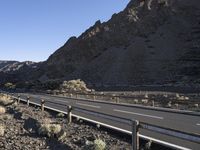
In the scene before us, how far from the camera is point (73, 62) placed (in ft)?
352

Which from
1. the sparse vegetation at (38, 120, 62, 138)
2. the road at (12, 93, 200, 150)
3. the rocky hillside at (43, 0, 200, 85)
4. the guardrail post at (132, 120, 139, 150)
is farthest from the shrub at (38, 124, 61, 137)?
the rocky hillside at (43, 0, 200, 85)

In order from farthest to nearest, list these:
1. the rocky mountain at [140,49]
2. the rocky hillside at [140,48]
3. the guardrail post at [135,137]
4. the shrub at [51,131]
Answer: the rocky hillside at [140,48]
the rocky mountain at [140,49]
the shrub at [51,131]
the guardrail post at [135,137]

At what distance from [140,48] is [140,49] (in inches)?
19.9

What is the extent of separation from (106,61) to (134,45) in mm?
7315

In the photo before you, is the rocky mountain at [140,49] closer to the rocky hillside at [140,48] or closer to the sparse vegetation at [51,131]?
the rocky hillside at [140,48]

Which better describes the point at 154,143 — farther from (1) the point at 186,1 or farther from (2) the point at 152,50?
(1) the point at 186,1

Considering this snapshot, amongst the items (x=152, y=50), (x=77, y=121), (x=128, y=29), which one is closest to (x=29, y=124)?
(x=77, y=121)

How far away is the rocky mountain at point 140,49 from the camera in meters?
85.2

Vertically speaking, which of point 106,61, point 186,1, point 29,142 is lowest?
point 29,142

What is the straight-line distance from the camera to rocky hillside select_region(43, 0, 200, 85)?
8538 cm

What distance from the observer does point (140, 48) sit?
9425 centimetres

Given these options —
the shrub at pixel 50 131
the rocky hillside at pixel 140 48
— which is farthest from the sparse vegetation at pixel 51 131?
the rocky hillside at pixel 140 48

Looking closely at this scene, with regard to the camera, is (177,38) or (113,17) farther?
(113,17)

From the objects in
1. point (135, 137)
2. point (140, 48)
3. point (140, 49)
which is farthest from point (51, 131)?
point (140, 48)
